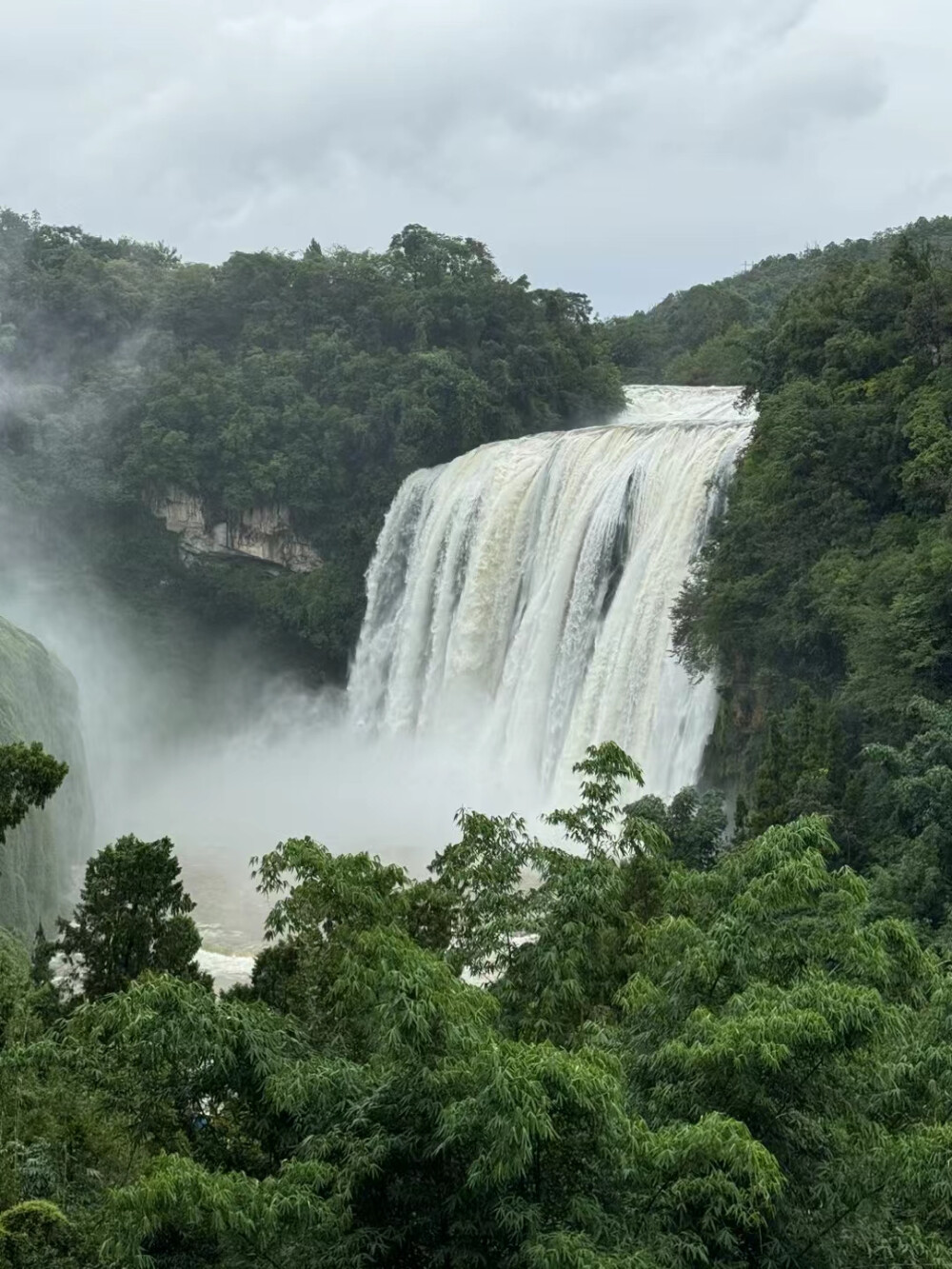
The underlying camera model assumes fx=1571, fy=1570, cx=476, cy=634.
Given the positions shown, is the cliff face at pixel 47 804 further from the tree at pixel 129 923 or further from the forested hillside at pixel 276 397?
the forested hillside at pixel 276 397

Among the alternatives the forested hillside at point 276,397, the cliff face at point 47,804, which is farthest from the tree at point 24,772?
the forested hillside at point 276,397

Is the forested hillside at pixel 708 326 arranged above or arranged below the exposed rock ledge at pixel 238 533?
above

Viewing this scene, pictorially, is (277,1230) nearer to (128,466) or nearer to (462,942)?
(462,942)

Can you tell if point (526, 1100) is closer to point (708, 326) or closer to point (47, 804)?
point (47, 804)

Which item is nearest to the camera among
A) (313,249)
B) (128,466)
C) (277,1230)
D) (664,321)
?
(277,1230)

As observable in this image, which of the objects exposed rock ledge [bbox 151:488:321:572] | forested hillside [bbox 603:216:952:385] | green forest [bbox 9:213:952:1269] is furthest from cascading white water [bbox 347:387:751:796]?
forested hillside [bbox 603:216:952:385]

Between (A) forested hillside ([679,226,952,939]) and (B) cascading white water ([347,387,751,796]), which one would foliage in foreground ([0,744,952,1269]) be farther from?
(B) cascading white water ([347,387,751,796])

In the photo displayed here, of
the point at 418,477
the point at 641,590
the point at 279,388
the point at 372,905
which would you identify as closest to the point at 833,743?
the point at 641,590
